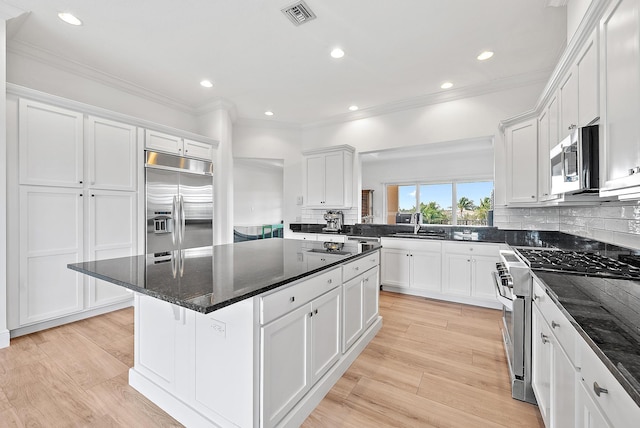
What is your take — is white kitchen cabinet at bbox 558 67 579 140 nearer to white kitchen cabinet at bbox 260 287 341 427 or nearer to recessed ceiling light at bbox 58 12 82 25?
white kitchen cabinet at bbox 260 287 341 427

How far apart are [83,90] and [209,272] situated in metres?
3.51

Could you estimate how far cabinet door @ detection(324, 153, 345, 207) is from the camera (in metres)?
4.68

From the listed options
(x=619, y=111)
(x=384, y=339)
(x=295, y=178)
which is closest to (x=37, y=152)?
(x=295, y=178)

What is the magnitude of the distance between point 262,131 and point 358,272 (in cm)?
386

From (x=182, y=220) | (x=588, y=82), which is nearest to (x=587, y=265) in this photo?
(x=588, y=82)

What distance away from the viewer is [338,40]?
9.22 ft

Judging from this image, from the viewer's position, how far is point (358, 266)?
232 cm

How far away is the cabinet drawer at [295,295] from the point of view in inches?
52.4

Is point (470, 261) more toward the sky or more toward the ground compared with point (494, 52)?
more toward the ground

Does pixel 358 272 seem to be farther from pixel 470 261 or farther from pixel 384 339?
pixel 470 261

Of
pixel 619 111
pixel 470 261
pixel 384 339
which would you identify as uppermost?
pixel 619 111

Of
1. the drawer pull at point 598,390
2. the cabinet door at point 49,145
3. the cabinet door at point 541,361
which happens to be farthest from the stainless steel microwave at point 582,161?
the cabinet door at point 49,145

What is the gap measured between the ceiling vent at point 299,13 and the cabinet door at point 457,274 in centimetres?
321

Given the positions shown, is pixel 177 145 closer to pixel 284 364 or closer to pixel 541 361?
pixel 284 364
